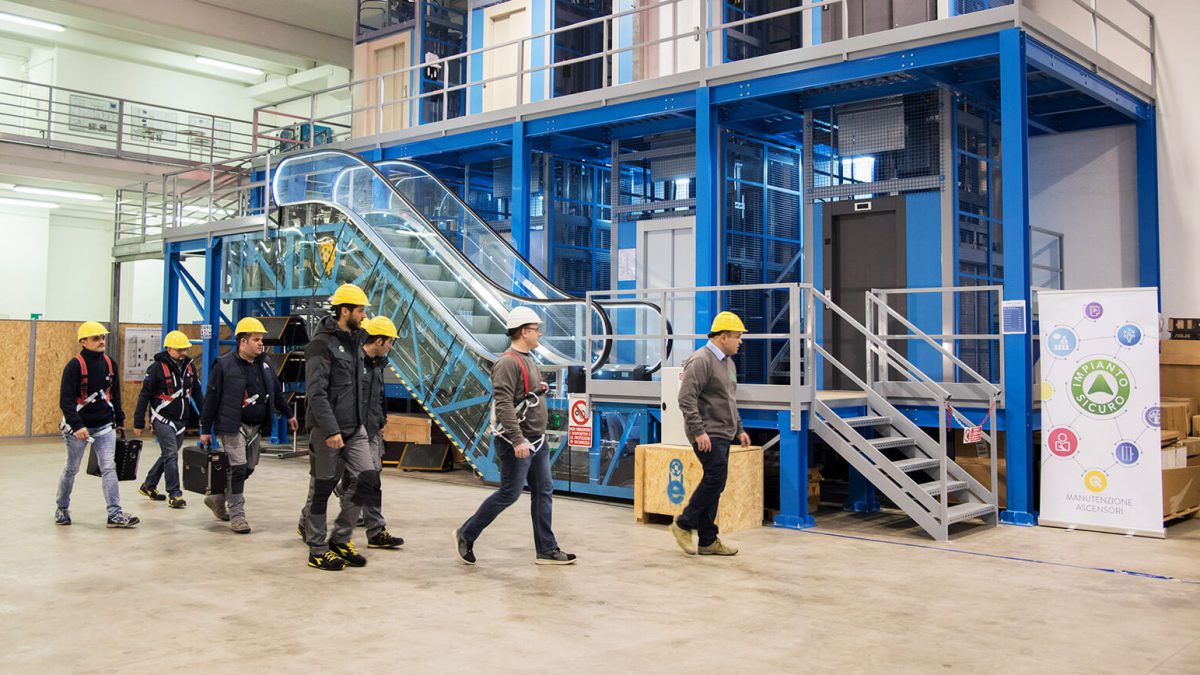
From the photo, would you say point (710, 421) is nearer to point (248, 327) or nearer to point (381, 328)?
point (381, 328)

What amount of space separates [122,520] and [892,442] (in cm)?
735

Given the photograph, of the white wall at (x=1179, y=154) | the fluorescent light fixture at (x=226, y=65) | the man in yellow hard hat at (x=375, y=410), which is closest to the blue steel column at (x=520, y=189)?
the man in yellow hard hat at (x=375, y=410)

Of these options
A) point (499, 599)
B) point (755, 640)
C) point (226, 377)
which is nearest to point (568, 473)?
Answer: point (226, 377)

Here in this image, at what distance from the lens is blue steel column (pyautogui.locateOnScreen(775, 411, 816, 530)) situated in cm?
969

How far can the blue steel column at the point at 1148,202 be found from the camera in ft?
44.2

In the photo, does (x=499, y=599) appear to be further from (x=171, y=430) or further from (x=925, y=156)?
(x=925, y=156)

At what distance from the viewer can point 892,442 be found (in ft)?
32.9

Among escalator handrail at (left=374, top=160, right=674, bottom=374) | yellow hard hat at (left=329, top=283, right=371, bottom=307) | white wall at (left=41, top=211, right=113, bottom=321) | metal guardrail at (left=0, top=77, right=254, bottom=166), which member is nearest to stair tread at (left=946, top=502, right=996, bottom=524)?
escalator handrail at (left=374, top=160, right=674, bottom=374)

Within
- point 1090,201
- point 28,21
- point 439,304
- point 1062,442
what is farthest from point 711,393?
point 28,21

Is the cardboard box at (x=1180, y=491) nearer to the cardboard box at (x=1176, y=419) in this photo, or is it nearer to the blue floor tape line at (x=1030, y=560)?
the cardboard box at (x=1176, y=419)

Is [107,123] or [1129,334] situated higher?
[107,123]

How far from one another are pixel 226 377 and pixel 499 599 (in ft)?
13.2

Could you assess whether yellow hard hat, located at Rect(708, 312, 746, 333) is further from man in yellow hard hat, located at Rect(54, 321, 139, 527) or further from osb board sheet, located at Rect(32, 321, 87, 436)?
osb board sheet, located at Rect(32, 321, 87, 436)

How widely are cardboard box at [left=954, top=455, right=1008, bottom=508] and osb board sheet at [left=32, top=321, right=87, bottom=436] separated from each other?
54.8 feet
